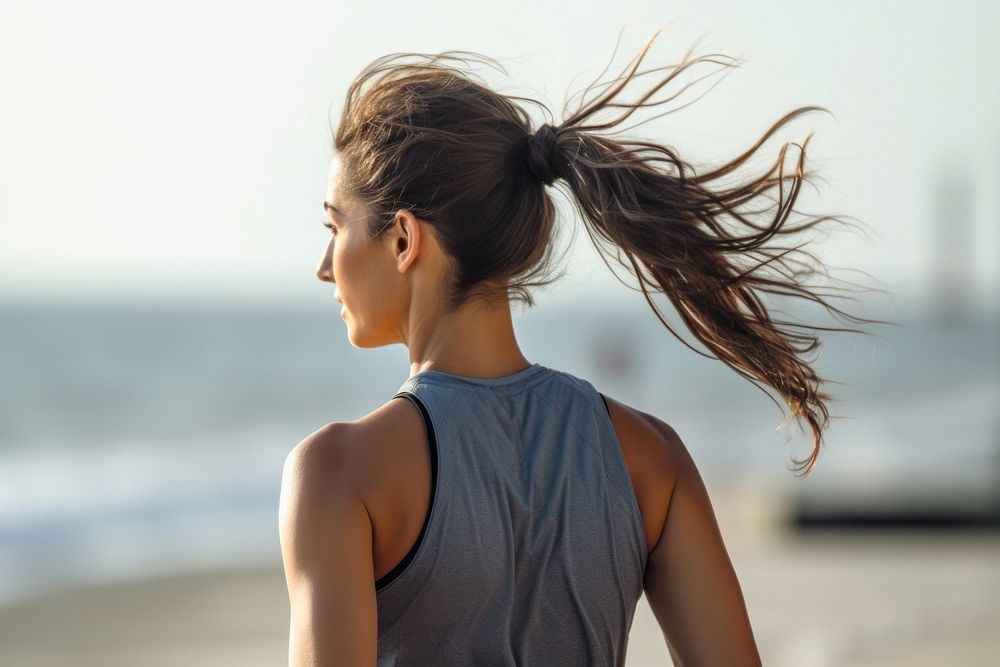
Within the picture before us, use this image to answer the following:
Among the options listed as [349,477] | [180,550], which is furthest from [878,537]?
[349,477]

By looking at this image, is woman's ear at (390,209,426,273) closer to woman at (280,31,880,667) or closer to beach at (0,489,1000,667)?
woman at (280,31,880,667)

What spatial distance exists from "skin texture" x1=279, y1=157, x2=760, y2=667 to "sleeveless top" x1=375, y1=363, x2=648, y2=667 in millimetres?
33

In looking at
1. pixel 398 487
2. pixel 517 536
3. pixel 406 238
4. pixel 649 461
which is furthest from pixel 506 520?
pixel 406 238

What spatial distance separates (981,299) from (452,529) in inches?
2671

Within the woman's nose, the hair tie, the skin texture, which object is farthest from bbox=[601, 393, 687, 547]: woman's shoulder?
the woman's nose

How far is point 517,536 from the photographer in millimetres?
1503

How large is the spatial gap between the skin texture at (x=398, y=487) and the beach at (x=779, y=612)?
418 cm

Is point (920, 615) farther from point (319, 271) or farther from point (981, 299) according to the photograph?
point (981, 299)

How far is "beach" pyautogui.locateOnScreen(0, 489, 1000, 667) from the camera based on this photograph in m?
6.02

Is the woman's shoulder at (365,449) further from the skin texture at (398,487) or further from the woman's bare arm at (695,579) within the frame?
the woman's bare arm at (695,579)

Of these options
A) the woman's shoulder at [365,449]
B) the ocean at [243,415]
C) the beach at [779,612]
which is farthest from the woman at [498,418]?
the beach at [779,612]

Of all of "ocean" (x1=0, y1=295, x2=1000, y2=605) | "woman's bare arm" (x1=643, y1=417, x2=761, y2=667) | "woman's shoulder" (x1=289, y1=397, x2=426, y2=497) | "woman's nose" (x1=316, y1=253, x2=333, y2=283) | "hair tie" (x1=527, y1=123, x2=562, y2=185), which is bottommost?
"ocean" (x1=0, y1=295, x2=1000, y2=605)

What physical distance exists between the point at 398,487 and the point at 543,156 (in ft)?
1.53

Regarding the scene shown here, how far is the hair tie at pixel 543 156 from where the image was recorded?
159 centimetres
